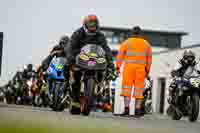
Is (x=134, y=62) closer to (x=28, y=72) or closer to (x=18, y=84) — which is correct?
(x=28, y=72)

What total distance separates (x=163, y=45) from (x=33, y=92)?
285 feet

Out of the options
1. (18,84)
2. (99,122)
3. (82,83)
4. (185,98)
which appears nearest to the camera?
(99,122)

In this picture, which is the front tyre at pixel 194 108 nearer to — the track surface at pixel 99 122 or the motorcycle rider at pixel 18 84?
the track surface at pixel 99 122

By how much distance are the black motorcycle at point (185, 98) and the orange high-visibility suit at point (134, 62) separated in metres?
1.36

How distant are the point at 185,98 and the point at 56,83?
8.48ft

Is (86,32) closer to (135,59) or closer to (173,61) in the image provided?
(135,59)

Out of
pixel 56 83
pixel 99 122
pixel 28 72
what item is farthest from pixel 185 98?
pixel 28 72

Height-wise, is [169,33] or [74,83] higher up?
[169,33]

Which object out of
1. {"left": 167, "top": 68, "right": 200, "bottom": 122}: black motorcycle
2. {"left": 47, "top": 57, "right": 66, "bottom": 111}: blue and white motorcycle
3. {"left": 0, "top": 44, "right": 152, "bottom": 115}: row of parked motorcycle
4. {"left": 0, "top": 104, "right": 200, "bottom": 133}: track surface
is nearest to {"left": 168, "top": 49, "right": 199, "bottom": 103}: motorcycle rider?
{"left": 167, "top": 68, "right": 200, "bottom": 122}: black motorcycle

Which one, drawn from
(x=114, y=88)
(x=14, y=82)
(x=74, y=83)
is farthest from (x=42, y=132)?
(x=114, y=88)

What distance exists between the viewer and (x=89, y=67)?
12.3m

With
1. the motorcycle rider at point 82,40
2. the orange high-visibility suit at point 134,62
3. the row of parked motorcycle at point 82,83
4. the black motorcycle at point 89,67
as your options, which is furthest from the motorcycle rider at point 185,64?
the black motorcycle at point 89,67

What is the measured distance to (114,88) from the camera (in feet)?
Result: 153

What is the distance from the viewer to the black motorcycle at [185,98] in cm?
1527
